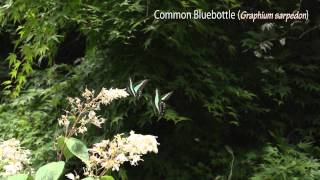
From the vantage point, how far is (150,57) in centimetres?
272

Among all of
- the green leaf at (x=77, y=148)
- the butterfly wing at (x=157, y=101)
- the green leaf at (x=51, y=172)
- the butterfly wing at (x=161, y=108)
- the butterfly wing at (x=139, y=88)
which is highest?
the green leaf at (x=77, y=148)

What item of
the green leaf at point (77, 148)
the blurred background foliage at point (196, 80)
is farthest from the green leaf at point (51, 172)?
the blurred background foliage at point (196, 80)

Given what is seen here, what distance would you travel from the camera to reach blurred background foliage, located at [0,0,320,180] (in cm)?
259

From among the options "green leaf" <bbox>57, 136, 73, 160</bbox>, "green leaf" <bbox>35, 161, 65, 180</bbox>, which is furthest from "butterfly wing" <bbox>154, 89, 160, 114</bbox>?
"green leaf" <bbox>35, 161, 65, 180</bbox>

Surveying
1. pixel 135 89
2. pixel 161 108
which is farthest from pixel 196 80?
pixel 135 89

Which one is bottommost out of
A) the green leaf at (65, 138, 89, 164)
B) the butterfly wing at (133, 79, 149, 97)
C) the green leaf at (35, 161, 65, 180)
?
the butterfly wing at (133, 79, 149, 97)

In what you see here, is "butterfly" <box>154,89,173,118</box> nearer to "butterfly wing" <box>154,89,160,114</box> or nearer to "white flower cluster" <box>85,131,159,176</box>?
"butterfly wing" <box>154,89,160,114</box>

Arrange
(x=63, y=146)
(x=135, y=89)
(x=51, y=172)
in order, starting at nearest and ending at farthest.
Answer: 1. (x=51, y=172)
2. (x=63, y=146)
3. (x=135, y=89)

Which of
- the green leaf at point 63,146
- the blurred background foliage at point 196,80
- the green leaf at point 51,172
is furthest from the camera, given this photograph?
the blurred background foliage at point 196,80

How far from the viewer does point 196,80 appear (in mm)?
2715

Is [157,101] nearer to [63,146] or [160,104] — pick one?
[160,104]

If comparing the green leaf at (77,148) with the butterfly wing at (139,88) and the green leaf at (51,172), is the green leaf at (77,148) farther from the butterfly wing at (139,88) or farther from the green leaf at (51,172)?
the butterfly wing at (139,88)

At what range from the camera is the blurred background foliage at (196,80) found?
2.59 m

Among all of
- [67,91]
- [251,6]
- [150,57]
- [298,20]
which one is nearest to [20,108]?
[67,91]
